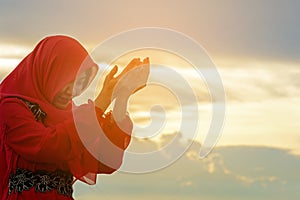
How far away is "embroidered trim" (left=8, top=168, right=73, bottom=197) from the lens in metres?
4.81

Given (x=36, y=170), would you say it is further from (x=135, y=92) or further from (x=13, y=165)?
(x=135, y=92)

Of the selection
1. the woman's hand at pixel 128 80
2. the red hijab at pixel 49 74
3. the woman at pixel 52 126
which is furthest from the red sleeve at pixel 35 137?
the woman's hand at pixel 128 80

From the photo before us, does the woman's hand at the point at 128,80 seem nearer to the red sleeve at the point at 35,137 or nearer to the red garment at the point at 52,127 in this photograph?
the red garment at the point at 52,127

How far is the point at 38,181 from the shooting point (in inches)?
189

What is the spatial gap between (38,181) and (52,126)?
1.32 ft

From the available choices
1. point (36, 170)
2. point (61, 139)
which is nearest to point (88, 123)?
point (61, 139)

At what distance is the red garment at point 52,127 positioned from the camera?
4.61m

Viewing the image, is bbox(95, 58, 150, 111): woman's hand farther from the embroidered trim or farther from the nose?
the embroidered trim

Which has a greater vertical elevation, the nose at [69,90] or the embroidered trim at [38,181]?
the nose at [69,90]

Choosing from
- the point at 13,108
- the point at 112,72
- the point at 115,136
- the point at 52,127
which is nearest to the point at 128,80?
the point at 112,72

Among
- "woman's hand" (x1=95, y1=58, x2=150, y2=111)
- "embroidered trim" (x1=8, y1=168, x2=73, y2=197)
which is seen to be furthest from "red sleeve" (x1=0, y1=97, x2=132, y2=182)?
"woman's hand" (x1=95, y1=58, x2=150, y2=111)

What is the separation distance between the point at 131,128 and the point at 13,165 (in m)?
0.87

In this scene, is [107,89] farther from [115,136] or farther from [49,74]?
[49,74]

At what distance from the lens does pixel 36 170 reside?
190 inches
